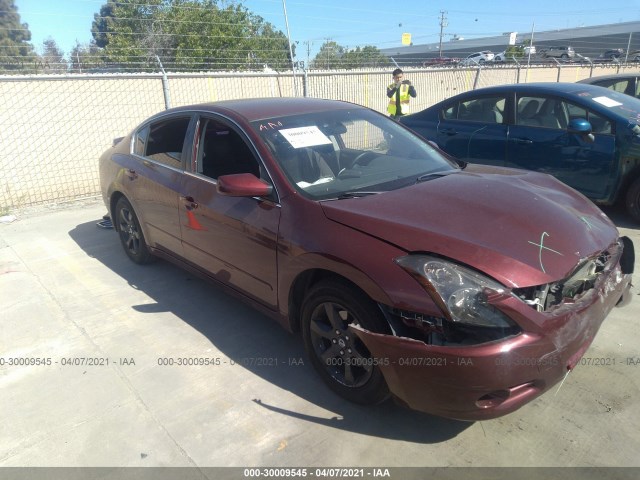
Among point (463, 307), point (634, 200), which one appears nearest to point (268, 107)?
point (463, 307)

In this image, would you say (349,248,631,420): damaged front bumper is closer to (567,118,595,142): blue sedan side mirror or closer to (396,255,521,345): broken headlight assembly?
(396,255,521,345): broken headlight assembly

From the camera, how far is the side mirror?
3033 millimetres

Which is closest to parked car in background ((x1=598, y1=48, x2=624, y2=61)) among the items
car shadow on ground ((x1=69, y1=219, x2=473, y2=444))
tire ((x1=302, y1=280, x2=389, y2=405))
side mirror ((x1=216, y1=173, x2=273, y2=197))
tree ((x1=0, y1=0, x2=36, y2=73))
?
tree ((x1=0, y1=0, x2=36, y2=73))

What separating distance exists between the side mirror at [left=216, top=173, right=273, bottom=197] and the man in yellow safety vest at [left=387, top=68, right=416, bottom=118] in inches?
275

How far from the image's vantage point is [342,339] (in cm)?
275

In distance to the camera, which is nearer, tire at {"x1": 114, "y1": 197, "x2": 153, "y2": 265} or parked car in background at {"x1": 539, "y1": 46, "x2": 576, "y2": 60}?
tire at {"x1": 114, "y1": 197, "x2": 153, "y2": 265}

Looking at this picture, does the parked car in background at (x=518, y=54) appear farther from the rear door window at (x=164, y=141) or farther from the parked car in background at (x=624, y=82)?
the rear door window at (x=164, y=141)

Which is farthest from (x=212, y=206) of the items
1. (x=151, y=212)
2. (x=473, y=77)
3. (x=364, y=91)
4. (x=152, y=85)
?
(x=473, y=77)

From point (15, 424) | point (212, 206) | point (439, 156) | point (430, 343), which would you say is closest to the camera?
point (430, 343)

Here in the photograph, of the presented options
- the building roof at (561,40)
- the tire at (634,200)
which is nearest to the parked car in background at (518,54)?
the building roof at (561,40)

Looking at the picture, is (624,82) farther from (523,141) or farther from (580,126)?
(580,126)

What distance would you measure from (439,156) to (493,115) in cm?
297

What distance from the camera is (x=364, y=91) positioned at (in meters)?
11.5

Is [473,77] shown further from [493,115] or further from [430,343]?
[430,343]
